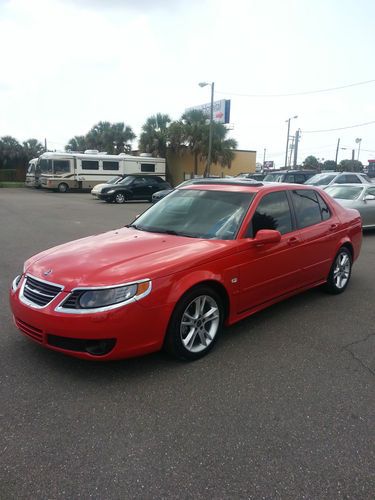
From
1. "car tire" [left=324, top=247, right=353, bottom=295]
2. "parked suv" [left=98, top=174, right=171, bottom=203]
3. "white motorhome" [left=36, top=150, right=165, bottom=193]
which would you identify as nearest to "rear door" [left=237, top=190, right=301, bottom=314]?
"car tire" [left=324, top=247, right=353, bottom=295]

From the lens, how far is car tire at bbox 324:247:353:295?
548cm

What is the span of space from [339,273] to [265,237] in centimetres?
220

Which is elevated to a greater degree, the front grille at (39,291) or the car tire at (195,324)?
the front grille at (39,291)

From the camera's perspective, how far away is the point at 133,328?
3.11 meters

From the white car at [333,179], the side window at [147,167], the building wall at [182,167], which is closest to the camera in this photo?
the white car at [333,179]

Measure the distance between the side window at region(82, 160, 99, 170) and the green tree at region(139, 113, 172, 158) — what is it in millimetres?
7774

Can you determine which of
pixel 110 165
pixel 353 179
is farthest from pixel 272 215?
pixel 110 165

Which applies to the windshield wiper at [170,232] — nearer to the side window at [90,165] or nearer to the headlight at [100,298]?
the headlight at [100,298]

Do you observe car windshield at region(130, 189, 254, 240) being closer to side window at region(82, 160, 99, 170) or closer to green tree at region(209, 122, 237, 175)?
side window at region(82, 160, 99, 170)

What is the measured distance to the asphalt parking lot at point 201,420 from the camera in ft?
7.29

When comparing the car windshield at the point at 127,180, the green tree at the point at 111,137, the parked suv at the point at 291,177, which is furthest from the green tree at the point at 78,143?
the parked suv at the point at 291,177

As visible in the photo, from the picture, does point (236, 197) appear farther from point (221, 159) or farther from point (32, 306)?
point (221, 159)

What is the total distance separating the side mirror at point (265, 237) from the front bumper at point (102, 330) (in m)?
1.28

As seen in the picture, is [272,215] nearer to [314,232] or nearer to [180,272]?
[314,232]
